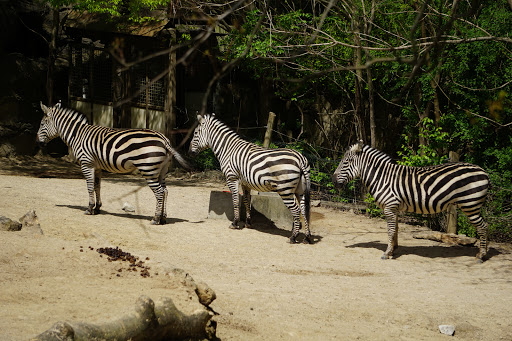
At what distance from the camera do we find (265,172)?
32.1 feet

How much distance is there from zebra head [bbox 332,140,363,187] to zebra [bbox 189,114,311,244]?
20.1 inches

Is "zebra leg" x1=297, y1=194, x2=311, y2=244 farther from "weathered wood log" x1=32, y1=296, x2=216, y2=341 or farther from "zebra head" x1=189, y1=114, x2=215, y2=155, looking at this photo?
"weathered wood log" x1=32, y1=296, x2=216, y2=341

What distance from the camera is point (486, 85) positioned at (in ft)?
40.9

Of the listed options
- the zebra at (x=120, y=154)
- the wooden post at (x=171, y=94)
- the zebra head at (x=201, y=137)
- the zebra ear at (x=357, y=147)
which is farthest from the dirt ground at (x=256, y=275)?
the wooden post at (x=171, y=94)

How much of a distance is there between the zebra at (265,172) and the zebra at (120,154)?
86 centimetres

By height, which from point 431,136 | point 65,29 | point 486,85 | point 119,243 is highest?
point 65,29

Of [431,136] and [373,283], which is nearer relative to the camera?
[373,283]

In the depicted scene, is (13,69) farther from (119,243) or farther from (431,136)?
(431,136)

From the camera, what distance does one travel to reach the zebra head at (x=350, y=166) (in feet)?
31.8

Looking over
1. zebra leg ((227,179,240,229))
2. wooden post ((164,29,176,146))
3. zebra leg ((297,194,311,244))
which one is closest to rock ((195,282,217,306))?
zebra leg ((297,194,311,244))

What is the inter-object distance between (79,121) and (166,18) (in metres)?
5.99

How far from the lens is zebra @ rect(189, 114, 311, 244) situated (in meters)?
9.69

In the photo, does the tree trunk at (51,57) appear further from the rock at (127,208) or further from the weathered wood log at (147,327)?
the weathered wood log at (147,327)

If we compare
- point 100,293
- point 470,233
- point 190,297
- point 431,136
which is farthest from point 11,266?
point 431,136
